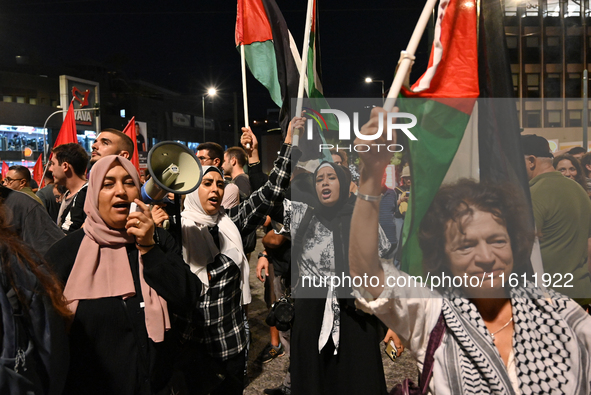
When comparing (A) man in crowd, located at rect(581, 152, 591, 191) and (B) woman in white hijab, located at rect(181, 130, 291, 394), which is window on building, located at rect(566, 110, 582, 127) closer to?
(A) man in crowd, located at rect(581, 152, 591, 191)

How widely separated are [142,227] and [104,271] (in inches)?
11.4

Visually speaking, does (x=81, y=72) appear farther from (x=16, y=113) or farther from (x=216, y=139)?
(x=216, y=139)

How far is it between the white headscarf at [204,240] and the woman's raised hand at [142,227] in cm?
55

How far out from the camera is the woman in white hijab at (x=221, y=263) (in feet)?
8.60

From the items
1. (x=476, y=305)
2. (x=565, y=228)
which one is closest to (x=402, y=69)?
(x=476, y=305)

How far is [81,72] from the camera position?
4606 centimetres

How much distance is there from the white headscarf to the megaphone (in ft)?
1.78

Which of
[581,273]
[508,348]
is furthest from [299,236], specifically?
[581,273]

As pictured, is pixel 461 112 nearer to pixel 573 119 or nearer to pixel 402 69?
pixel 402 69

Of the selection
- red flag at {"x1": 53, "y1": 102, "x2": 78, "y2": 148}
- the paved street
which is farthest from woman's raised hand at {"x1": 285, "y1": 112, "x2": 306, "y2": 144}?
red flag at {"x1": 53, "y1": 102, "x2": 78, "y2": 148}

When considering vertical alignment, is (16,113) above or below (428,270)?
above

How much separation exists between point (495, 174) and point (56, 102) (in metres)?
51.1

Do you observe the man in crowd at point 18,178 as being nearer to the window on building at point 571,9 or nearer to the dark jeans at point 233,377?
the dark jeans at point 233,377

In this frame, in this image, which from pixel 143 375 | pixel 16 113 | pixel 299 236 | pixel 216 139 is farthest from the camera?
pixel 216 139
